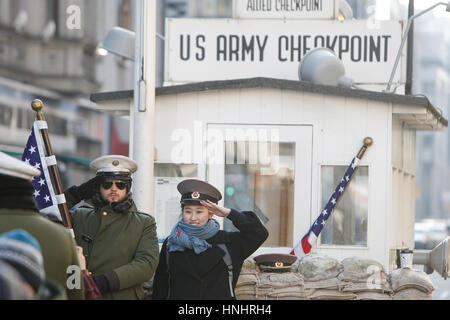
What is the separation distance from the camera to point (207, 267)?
652 centimetres

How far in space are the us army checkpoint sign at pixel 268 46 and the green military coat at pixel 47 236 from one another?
30.5 feet

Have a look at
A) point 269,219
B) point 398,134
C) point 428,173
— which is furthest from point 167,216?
point 428,173

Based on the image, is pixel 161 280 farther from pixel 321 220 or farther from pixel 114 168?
pixel 321 220

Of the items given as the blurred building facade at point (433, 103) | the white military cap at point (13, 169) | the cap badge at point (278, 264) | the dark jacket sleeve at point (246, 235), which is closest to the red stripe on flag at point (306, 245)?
the cap badge at point (278, 264)

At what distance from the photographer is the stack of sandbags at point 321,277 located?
862 centimetres

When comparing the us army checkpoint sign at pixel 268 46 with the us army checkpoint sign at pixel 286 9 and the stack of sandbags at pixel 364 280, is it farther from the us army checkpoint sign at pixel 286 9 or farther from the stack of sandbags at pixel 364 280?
the stack of sandbags at pixel 364 280

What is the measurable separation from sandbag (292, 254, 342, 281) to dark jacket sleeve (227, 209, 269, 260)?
2261mm

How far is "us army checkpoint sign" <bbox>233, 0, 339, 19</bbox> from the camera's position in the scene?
43.6 feet

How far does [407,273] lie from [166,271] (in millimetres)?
2883

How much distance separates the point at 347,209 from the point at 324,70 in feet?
7.18

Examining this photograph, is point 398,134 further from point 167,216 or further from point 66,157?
point 66,157

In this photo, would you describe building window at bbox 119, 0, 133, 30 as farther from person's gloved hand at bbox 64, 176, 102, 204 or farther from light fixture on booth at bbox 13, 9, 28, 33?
person's gloved hand at bbox 64, 176, 102, 204

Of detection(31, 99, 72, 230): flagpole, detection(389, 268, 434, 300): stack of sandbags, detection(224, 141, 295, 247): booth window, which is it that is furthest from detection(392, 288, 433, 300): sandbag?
detection(31, 99, 72, 230): flagpole

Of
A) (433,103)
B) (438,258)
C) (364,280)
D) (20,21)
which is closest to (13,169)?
(364,280)
